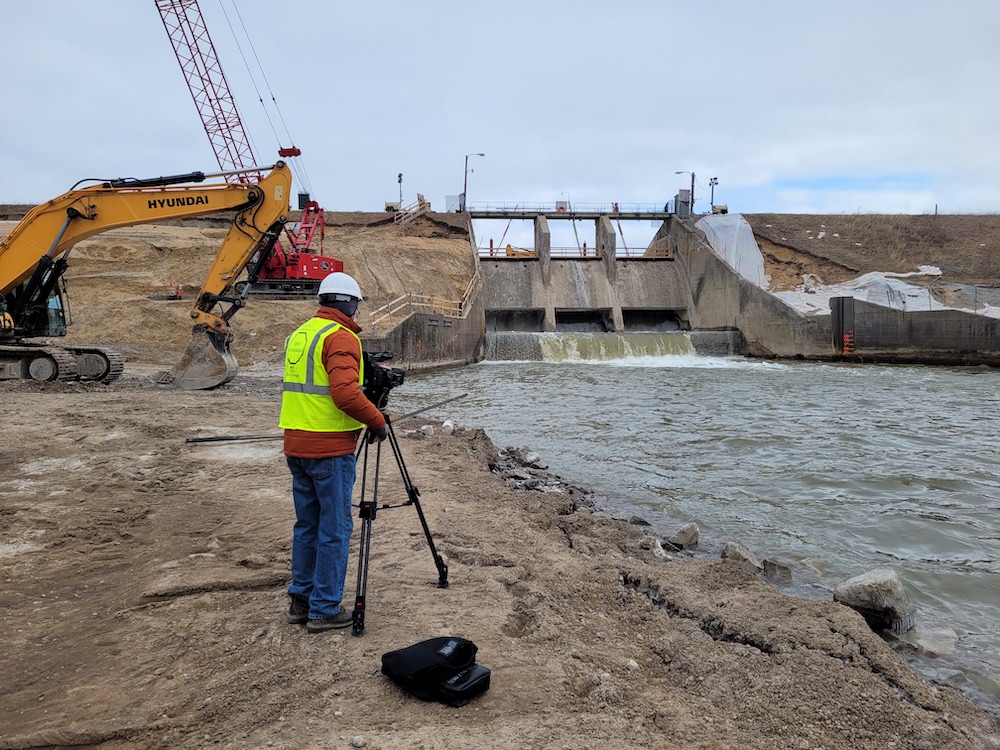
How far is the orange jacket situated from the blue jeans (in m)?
0.06

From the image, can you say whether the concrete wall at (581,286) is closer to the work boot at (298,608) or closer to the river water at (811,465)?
the river water at (811,465)

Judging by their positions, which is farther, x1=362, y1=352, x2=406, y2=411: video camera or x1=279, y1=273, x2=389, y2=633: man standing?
x1=362, y1=352, x2=406, y2=411: video camera

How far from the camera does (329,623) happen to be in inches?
139

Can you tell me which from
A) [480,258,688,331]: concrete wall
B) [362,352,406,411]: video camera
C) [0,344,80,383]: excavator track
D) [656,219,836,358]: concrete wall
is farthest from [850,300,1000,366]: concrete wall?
[362,352,406,411]: video camera

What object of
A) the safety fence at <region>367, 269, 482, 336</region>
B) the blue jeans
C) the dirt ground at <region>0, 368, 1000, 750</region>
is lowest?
the dirt ground at <region>0, 368, 1000, 750</region>

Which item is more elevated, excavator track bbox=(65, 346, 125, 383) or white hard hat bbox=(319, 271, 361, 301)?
white hard hat bbox=(319, 271, 361, 301)

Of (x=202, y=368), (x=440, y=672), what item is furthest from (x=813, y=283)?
(x=440, y=672)

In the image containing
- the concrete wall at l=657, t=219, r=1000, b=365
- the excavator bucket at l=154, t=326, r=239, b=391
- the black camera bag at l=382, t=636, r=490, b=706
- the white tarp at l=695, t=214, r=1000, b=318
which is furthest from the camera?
the white tarp at l=695, t=214, r=1000, b=318

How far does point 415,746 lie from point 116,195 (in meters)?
13.9

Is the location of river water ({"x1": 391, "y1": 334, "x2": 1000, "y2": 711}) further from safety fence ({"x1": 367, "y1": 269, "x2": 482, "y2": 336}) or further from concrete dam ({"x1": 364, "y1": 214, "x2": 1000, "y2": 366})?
concrete dam ({"x1": 364, "y1": 214, "x2": 1000, "y2": 366})

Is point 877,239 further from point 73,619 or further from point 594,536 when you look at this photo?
point 73,619

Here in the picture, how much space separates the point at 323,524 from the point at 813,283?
36205 millimetres

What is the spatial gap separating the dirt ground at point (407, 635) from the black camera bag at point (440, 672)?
0.20 ft

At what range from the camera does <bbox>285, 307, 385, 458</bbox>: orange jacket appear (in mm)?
3398
